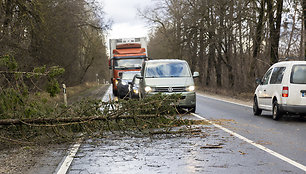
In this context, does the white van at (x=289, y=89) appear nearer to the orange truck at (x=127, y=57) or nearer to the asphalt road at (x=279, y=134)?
the asphalt road at (x=279, y=134)

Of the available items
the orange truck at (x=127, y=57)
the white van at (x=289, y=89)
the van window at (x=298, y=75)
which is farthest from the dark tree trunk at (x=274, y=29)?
the van window at (x=298, y=75)

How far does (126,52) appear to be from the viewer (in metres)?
30.2

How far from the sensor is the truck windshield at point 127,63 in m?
29.9

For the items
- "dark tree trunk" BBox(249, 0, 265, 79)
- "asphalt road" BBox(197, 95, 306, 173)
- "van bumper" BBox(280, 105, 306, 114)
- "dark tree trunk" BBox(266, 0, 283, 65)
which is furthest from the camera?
"dark tree trunk" BBox(249, 0, 265, 79)

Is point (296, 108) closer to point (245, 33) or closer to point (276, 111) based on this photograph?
point (276, 111)

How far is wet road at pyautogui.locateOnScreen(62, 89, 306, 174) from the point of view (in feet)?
19.8

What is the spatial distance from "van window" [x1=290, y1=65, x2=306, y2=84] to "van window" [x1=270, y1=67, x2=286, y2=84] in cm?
47

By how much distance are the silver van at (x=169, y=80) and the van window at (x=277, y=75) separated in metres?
2.81

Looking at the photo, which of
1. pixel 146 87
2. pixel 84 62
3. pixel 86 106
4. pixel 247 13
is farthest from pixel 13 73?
pixel 84 62

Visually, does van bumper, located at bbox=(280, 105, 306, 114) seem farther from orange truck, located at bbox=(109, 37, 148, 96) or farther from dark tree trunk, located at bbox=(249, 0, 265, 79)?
orange truck, located at bbox=(109, 37, 148, 96)

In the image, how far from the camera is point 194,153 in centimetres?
718

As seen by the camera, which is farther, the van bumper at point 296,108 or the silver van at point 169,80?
the silver van at point 169,80

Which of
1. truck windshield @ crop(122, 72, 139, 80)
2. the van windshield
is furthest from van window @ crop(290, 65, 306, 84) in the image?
truck windshield @ crop(122, 72, 139, 80)

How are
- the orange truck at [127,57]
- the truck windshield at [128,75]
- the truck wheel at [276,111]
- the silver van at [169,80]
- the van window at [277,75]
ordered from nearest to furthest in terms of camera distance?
the truck wheel at [276,111] < the van window at [277,75] < the silver van at [169,80] < the truck windshield at [128,75] < the orange truck at [127,57]
